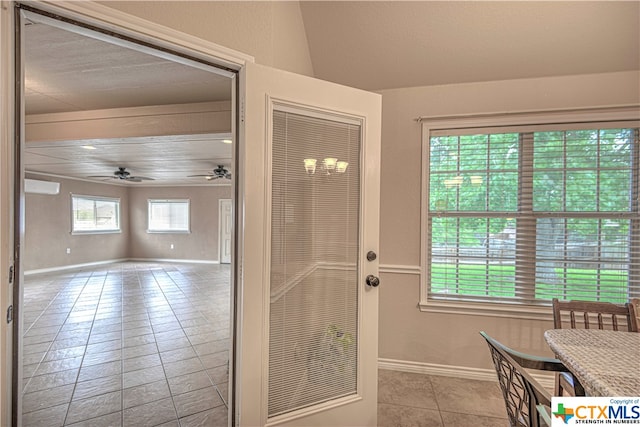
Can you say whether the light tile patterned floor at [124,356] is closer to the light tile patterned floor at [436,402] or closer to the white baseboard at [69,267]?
the light tile patterned floor at [436,402]

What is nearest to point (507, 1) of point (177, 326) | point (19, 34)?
point (19, 34)

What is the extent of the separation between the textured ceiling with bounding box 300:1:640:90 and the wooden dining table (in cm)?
193

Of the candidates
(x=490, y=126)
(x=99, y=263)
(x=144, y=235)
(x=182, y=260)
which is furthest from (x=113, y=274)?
(x=490, y=126)

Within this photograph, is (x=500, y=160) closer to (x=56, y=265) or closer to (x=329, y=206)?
(x=329, y=206)

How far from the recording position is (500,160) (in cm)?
240

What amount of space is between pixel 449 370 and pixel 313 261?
1717 mm

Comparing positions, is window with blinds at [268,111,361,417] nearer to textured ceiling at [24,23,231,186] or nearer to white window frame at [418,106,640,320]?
white window frame at [418,106,640,320]

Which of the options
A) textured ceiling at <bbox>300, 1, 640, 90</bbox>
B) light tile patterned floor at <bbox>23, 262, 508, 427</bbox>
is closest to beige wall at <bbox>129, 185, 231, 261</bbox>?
light tile patterned floor at <bbox>23, 262, 508, 427</bbox>

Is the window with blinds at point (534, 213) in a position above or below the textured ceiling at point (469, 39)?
below

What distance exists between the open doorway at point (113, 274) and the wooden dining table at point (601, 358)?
61.2 inches

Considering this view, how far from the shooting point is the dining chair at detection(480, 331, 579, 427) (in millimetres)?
866

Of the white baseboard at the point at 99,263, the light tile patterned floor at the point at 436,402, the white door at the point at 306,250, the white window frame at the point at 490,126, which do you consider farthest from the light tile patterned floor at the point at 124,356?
the white window frame at the point at 490,126

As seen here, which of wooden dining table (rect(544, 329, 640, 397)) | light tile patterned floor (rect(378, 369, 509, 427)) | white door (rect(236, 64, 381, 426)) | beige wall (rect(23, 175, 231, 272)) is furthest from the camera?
beige wall (rect(23, 175, 231, 272))

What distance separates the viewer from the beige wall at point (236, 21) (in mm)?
1326
